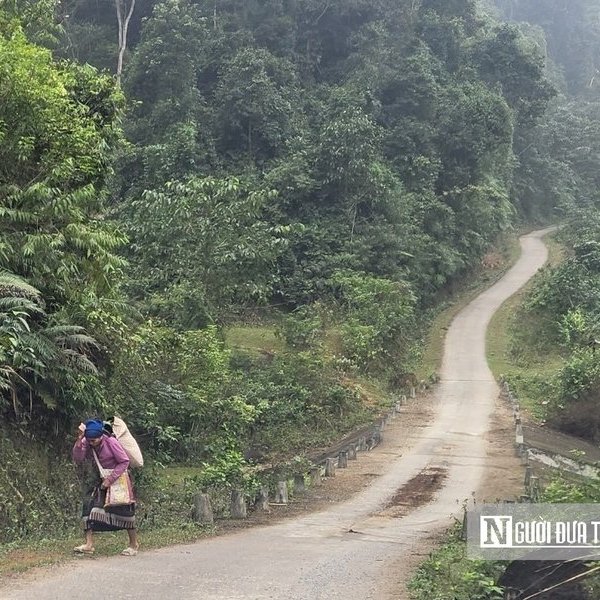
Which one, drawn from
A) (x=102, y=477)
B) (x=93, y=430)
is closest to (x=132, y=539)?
(x=102, y=477)

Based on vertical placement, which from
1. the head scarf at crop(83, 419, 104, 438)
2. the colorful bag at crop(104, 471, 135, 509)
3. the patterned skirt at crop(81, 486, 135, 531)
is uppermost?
the head scarf at crop(83, 419, 104, 438)

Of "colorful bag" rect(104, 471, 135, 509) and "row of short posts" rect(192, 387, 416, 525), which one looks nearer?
"colorful bag" rect(104, 471, 135, 509)

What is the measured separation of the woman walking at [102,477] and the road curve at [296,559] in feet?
1.15

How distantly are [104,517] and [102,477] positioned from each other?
0.44 m

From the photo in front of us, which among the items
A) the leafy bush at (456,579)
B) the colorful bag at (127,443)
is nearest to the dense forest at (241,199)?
the colorful bag at (127,443)

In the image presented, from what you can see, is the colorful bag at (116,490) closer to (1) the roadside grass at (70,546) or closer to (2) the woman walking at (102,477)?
(2) the woman walking at (102,477)

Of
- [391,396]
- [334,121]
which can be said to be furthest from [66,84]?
[334,121]

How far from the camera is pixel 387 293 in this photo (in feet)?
93.5

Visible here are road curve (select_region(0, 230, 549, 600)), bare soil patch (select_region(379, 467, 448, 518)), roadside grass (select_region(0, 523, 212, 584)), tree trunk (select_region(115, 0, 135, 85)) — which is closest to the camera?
road curve (select_region(0, 230, 549, 600))

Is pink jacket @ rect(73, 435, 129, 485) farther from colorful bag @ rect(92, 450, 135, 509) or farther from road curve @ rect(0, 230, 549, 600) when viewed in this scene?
road curve @ rect(0, 230, 549, 600)

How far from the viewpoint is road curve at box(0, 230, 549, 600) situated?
6.15 meters

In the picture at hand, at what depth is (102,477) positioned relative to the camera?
23.6 ft

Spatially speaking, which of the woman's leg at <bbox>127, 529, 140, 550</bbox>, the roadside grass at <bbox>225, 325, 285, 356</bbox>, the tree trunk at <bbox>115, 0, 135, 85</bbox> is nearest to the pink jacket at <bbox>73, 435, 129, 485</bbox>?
the woman's leg at <bbox>127, 529, 140, 550</bbox>

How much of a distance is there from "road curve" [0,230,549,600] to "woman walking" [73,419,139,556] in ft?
1.15
